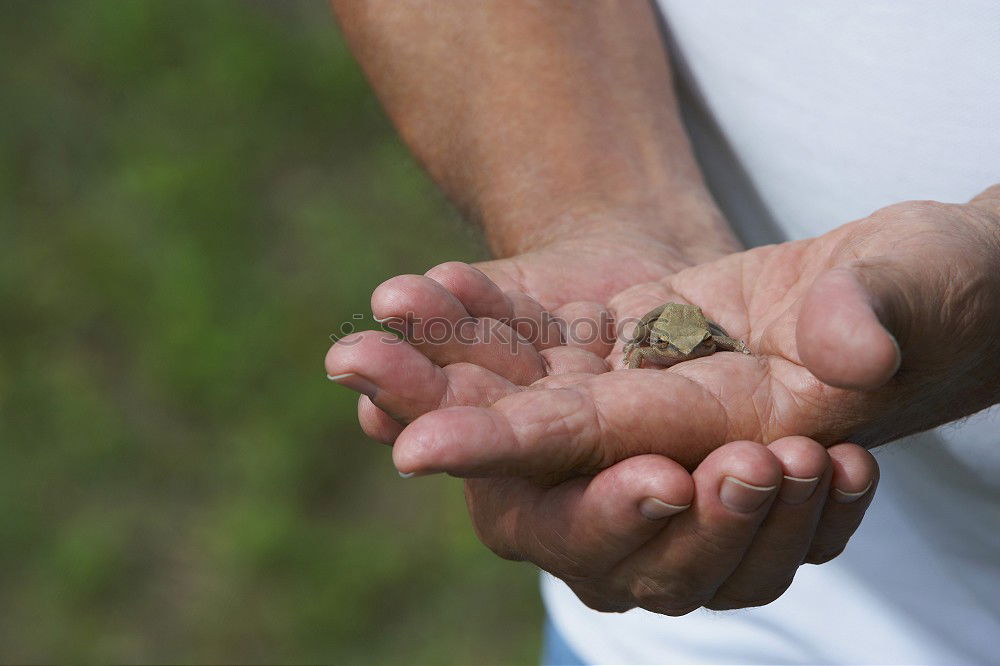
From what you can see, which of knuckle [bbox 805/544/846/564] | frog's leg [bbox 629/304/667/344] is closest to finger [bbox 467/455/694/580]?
knuckle [bbox 805/544/846/564]

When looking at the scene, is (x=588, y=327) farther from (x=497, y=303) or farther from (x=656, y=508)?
(x=656, y=508)

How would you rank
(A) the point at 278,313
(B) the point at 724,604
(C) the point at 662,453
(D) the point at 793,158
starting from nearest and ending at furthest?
(C) the point at 662,453, (B) the point at 724,604, (D) the point at 793,158, (A) the point at 278,313

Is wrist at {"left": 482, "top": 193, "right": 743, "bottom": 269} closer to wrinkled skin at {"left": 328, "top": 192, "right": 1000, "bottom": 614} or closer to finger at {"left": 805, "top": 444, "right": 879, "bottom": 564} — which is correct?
wrinkled skin at {"left": 328, "top": 192, "right": 1000, "bottom": 614}

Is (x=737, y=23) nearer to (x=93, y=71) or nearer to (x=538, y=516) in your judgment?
(x=538, y=516)

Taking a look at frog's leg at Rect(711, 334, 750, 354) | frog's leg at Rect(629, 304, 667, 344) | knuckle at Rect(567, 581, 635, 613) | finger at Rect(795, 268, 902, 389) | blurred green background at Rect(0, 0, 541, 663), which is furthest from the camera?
blurred green background at Rect(0, 0, 541, 663)

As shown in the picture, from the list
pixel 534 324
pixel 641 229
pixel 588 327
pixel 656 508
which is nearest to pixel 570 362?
pixel 534 324

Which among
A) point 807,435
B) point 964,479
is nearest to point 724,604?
point 807,435
